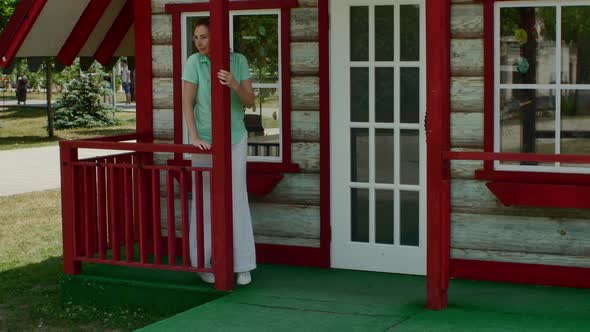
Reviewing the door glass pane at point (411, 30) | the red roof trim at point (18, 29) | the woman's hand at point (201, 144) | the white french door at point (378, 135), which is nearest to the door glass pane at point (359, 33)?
the white french door at point (378, 135)

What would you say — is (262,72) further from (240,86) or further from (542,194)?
(542,194)

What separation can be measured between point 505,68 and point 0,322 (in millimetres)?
4391

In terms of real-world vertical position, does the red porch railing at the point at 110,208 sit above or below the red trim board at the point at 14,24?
below

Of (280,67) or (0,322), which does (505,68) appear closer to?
(280,67)

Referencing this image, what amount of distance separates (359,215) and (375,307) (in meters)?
1.38

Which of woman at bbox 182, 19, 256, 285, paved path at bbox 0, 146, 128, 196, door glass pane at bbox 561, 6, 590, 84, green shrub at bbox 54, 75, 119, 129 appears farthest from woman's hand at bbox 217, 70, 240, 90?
green shrub at bbox 54, 75, 119, 129

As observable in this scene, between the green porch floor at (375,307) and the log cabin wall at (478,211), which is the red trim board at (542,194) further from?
the green porch floor at (375,307)

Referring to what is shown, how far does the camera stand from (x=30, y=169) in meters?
20.0

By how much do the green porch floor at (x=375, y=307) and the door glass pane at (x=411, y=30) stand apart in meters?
1.69

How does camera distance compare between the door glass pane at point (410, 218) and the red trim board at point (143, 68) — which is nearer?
the door glass pane at point (410, 218)

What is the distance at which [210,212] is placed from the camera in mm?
7793

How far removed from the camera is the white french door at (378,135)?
8148 millimetres

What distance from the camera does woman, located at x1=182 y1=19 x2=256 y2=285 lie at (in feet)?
25.6

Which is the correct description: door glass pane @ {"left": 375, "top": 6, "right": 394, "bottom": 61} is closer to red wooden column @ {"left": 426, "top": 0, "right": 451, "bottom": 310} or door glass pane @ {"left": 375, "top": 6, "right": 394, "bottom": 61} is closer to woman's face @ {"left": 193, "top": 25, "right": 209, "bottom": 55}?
red wooden column @ {"left": 426, "top": 0, "right": 451, "bottom": 310}
